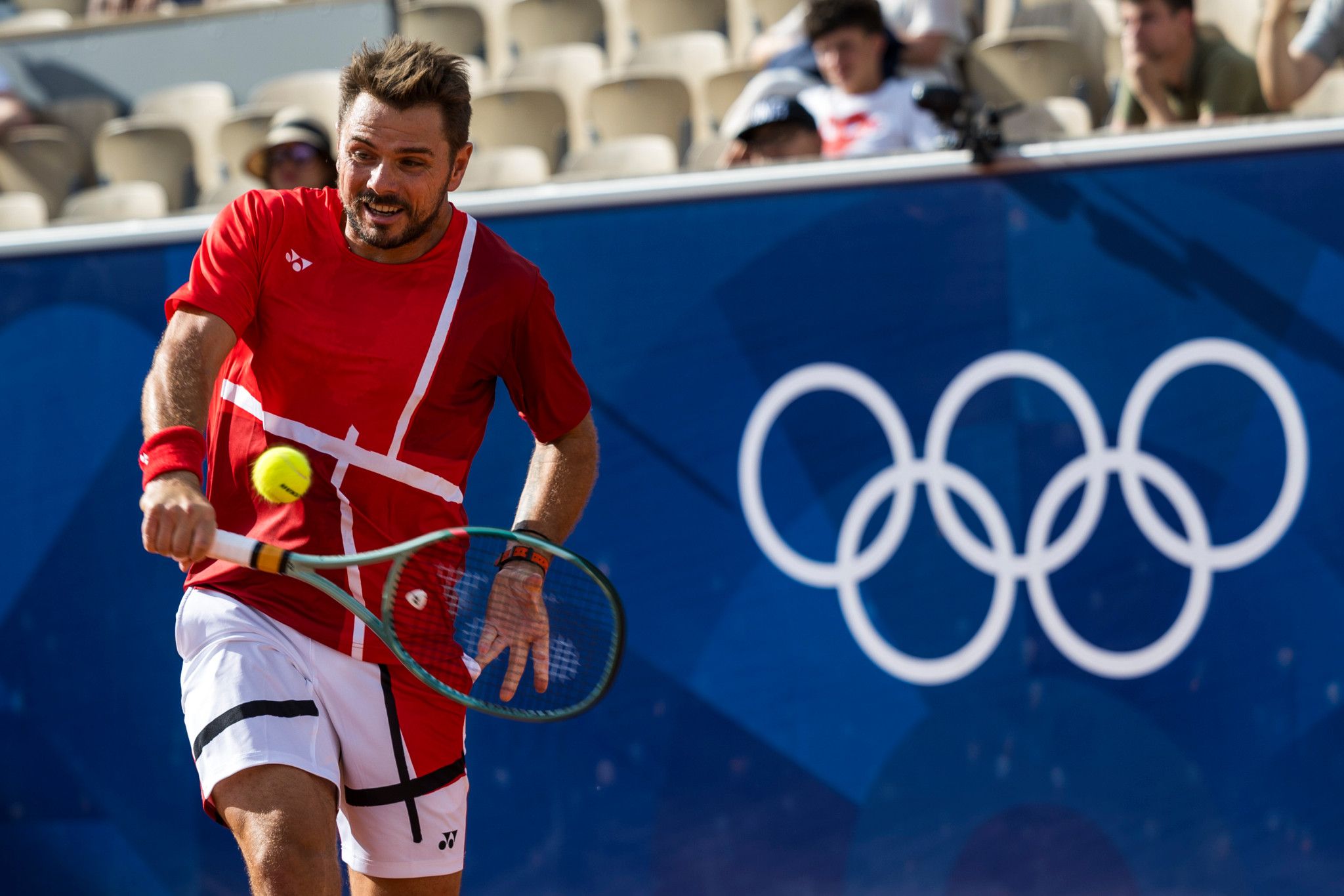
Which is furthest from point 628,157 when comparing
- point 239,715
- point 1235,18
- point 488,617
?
point 239,715

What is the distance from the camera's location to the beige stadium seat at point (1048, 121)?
226 inches

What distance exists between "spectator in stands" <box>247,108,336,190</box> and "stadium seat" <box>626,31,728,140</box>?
153 centimetres

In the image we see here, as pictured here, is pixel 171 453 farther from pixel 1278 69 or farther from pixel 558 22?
→ pixel 558 22

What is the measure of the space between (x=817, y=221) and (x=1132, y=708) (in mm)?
1755

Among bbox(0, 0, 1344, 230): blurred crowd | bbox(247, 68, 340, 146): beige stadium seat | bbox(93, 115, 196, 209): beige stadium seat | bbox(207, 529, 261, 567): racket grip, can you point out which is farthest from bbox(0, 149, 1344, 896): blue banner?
bbox(93, 115, 196, 209): beige stadium seat

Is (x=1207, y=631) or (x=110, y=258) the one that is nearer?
(x=1207, y=631)

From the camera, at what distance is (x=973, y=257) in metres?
4.68

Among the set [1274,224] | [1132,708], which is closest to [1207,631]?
[1132,708]

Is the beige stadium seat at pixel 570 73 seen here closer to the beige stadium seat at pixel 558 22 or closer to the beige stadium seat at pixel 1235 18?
the beige stadium seat at pixel 558 22

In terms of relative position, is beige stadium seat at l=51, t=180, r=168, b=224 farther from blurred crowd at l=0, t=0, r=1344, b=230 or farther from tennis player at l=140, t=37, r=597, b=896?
tennis player at l=140, t=37, r=597, b=896

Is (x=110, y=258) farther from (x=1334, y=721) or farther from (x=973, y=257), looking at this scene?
(x=1334, y=721)

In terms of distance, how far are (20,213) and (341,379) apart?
4784mm

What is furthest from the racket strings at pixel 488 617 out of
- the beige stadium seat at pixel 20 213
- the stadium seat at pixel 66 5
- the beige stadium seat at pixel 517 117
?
the stadium seat at pixel 66 5

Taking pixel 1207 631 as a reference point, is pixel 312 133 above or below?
above
